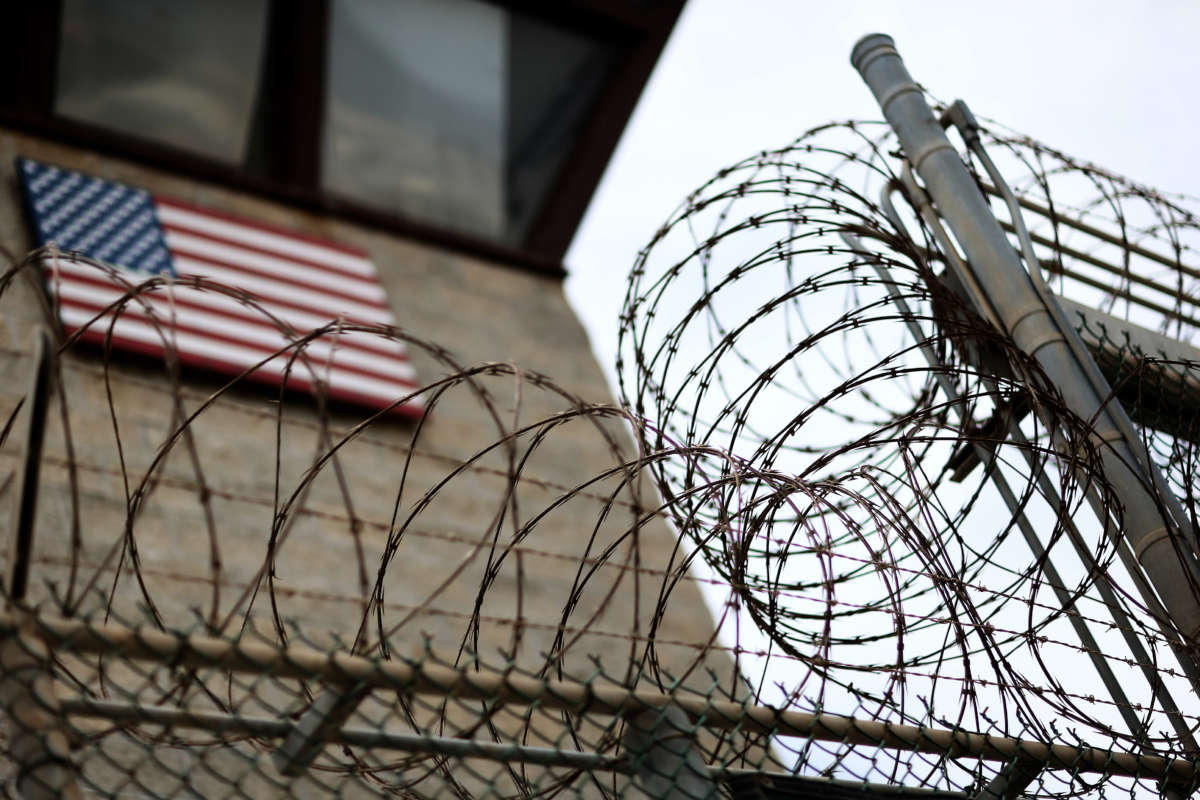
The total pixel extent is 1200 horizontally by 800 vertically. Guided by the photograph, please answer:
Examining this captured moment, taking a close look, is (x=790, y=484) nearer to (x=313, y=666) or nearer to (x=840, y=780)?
(x=840, y=780)

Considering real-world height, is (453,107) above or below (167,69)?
above

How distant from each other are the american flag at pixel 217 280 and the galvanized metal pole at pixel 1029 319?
401cm

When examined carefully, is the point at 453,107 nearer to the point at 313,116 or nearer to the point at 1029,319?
the point at 313,116

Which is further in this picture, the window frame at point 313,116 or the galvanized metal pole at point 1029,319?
the window frame at point 313,116

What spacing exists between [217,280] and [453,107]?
373cm

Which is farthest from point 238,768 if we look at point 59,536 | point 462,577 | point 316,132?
point 316,132

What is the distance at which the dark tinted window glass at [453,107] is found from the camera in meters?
10.0

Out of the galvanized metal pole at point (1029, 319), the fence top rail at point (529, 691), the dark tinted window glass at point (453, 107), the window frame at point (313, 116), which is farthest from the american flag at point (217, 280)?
the fence top rail at point (529, 691)

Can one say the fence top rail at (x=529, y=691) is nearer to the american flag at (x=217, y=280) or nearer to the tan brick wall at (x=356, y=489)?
the tan brick wall at (x=356, y=489)

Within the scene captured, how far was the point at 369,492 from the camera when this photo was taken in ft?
24.3

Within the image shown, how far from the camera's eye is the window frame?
8641 mm

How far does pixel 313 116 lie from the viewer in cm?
966

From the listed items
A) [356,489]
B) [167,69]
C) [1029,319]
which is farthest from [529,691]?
[167,69]

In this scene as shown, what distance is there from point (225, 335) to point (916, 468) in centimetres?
511
